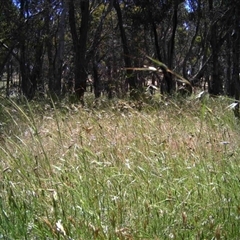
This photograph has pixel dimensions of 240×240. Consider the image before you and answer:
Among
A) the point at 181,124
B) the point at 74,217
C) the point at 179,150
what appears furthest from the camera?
the point at 181,124

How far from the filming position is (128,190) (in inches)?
98.0

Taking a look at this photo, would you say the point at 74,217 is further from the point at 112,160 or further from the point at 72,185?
the point at 112,160

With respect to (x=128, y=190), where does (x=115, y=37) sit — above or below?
above

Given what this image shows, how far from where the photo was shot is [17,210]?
2.27 m

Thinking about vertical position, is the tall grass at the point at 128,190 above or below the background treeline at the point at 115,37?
below

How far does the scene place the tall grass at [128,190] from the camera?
6.93 feet

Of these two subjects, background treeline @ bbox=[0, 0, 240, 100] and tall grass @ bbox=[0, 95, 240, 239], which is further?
background treeline @ bbox=[0, 0, 240, 100]

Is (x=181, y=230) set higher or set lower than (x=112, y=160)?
lower

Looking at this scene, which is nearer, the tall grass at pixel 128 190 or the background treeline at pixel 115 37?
the tall grass at pixel 128 190

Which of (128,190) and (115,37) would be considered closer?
(128,190)

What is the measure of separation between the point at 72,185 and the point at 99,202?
0.29m

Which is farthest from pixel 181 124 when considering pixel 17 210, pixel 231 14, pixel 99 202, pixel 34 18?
pixel 34 18

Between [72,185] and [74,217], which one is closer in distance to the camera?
[74,217]

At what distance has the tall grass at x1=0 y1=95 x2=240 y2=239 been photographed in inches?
83.1
